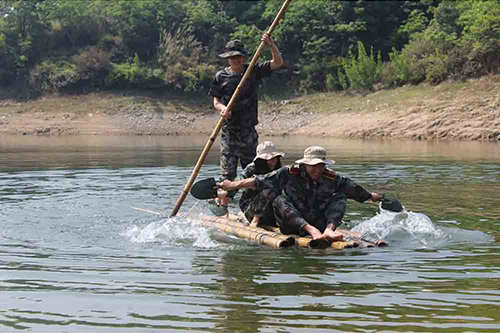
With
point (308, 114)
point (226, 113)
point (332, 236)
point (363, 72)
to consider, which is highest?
point (226, 113)

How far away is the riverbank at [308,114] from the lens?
28906 millimetres

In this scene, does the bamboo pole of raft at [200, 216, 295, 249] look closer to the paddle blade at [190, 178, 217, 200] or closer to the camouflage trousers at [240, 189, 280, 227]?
the camouflage trousers at [240, 189, 280, 227]

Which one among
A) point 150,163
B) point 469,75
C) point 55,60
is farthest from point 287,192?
point 55,60

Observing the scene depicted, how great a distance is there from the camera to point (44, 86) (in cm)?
4047

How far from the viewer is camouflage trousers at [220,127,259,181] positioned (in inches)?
422

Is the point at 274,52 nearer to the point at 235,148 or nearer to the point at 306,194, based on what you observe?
the point at 235,148

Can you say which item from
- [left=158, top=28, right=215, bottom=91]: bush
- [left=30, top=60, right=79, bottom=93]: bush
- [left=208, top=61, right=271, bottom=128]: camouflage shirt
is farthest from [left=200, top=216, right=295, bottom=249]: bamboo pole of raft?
[left=30, top=60, right=79, bottom=93]: bush

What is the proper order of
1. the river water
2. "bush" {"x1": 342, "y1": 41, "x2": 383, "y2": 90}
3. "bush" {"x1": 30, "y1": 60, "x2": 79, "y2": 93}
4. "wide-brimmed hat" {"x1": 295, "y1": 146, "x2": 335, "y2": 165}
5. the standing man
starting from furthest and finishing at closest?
"bush" {"x1": 30, "y1": 60, "x2": 79, "y2": 93}
"bush" {"x1": 342, "y1": 41, "x2": 383, "y2": 90}
the standing man
"wide-brimmed hat" {"x1": 295, "y1": 146, "x2": 335, "y2": 165}
the river water

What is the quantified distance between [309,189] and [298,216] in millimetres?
371

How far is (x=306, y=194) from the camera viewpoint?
8617mm

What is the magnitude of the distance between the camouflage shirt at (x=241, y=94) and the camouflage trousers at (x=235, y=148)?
0.32 feet

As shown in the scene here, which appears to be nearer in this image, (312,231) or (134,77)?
(312,231)

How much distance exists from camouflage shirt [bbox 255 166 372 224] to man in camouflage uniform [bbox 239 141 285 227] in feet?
0.47

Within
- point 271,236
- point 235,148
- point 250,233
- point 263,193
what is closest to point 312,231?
point 271,236
